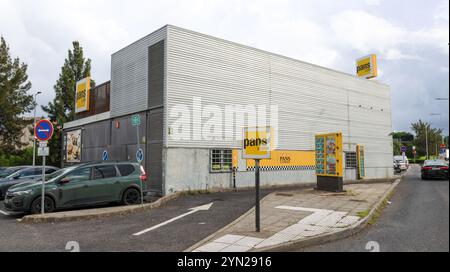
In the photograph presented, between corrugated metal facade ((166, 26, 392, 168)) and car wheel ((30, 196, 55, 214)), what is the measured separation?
5869mm

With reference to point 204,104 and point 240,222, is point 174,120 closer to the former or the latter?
point 204,104

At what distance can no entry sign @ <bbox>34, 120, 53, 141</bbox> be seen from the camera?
995cm

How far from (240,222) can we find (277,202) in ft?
12.0

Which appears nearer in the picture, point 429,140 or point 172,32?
point 172,32

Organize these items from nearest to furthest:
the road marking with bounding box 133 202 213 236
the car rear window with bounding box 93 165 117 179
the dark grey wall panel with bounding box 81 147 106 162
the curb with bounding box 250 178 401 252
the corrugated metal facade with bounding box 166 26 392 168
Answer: the curb with bounding box 250 178 401 252, the road marking with bounding box 133 202 213 236, the car rear window with bounding box 93 165 117 179, the corrugated metal facade with bounding box 166 26 392 168, the dark grey wall panel with bounding box 81 147 106 162

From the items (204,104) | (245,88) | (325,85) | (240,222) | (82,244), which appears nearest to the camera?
(82,244)

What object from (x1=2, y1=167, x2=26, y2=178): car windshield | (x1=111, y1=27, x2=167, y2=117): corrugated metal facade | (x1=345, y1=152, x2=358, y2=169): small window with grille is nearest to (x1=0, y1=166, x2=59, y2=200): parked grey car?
(x1=2, y1=167, x2=26, y2=178): car windshield

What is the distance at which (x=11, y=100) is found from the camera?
35656 millimetres

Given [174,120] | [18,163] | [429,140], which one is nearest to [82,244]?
[174,120]

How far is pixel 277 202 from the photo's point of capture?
11648 millimetres

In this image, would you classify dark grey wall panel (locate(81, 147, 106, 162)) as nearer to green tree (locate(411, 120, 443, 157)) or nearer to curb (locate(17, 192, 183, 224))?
curb (locate(17, 192, 183, 224))

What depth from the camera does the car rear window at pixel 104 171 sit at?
11195 mm

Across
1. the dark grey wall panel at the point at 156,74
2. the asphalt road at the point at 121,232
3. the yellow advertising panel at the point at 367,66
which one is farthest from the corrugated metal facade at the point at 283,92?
the asphalt road at the point at 121,232
